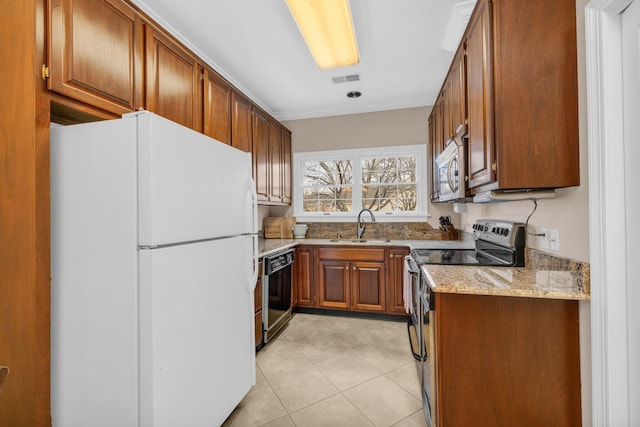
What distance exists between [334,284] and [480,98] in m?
2.40

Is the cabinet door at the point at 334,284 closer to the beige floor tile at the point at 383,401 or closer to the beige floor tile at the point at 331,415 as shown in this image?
the beige floor tile at the point at 383,401

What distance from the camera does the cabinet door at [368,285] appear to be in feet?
10.6

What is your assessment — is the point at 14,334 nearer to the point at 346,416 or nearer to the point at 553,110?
the point at 346,416

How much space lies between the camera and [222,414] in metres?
1.57

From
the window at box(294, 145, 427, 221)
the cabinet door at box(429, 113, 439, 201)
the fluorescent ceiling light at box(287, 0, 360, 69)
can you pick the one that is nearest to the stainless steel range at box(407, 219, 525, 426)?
the cabinet door at box(429, 113, 439, 201)

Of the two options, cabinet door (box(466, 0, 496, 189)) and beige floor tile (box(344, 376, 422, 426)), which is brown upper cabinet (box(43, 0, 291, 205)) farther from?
beige floor tile (box(344, 376, 422, 426))

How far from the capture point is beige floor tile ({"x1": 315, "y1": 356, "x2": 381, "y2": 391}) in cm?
Answer: 210

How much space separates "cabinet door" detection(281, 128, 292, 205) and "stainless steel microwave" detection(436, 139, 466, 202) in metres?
2.04

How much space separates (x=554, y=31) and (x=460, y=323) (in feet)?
4.74

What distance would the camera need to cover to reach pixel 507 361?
4.29 feet

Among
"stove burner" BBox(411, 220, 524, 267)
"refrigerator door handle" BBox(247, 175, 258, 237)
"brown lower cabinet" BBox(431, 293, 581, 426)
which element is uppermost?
"refrigerator door handle" BBox(247, 175, 258, 237)

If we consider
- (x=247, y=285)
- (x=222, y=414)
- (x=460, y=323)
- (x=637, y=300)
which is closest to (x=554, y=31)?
(x=637, y=300)

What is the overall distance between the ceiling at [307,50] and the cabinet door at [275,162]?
42 cm

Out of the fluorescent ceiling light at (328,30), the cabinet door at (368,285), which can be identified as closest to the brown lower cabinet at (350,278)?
the cabinet door at (368,285)
